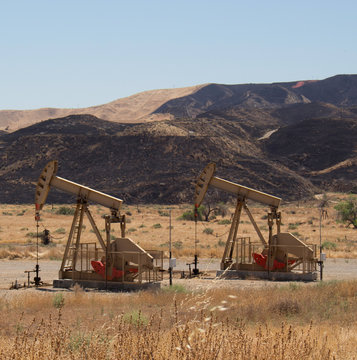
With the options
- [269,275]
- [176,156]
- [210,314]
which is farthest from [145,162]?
[210,314]

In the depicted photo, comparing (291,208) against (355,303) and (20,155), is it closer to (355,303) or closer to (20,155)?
(20,155)

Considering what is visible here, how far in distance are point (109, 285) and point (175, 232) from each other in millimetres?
27936

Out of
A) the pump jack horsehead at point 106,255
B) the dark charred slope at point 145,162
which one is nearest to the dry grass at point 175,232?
the pump jack horsehead at point 106,255

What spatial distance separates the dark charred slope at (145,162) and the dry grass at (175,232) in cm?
1305

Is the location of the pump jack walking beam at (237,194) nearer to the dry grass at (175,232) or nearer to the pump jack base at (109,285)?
the pump jack base at (109,285)

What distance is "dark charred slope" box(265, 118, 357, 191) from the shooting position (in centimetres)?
10316

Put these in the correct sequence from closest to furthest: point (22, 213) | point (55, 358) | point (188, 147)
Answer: point (55, 358)
point (22, 213)
point (188, 147)

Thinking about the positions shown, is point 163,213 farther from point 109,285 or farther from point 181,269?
point 109,285

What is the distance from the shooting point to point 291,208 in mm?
79562

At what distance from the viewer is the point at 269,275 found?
75.7 feet

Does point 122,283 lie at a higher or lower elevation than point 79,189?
lower

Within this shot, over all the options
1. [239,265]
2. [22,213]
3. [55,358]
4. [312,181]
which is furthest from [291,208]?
[55,358]

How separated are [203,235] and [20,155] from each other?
67.8 meters

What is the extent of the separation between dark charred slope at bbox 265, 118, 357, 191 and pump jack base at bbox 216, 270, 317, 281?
A: 255 ft
